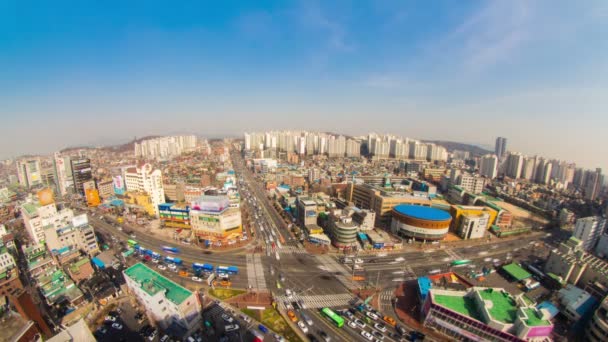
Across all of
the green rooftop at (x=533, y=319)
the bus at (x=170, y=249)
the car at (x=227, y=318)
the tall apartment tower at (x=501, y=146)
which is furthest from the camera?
the tall apartment tower at (x=501, y=146)

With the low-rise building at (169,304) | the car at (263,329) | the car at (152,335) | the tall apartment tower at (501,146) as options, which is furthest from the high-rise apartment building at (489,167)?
the car at (152,335)

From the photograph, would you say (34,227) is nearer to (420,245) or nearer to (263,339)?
(263,339)

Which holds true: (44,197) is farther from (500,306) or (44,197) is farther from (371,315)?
(500,306)

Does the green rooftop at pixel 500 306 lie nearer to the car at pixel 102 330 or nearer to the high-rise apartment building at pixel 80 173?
the car at pixel 102 330

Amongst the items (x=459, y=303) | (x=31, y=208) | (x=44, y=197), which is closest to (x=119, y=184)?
(x=44, y=197)

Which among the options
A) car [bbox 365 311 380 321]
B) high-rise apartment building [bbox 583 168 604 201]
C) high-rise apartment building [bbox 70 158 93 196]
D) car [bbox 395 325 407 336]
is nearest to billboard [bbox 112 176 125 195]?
high-rise apartment building [bbox 70 158 93 196]

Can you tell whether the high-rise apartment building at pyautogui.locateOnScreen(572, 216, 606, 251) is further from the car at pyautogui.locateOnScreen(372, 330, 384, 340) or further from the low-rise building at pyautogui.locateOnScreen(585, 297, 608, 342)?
the car at pyautogui.locateOnScreen(372, 330, 384, 340)
